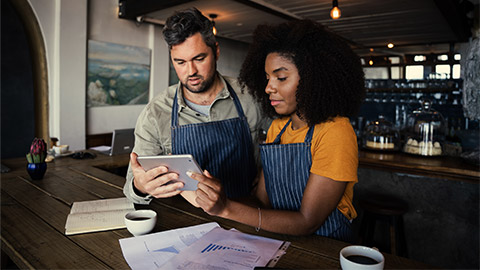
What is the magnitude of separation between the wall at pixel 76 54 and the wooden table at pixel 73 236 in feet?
10.2

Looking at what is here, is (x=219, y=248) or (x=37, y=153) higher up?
(x=37, y=153)

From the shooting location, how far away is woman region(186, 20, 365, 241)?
4.55ft

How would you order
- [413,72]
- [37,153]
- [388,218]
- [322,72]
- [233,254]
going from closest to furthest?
[233,254], [322,72], [37,153], [388,218], [413,72]

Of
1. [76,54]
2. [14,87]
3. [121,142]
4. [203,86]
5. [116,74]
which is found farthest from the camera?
[116,74]

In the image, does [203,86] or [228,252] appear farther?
[203,86]

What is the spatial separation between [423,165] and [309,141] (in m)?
1.66

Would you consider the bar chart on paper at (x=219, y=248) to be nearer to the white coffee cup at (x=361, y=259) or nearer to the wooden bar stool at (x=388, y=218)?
the white coffee cup at (x=361, y=259)

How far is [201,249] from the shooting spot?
124cm

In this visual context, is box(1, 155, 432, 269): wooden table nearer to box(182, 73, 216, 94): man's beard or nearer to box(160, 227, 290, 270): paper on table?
box(160, 227, 290, 270): paper on table

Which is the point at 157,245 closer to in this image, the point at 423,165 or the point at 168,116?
the point at 168,116

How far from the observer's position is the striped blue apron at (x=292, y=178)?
60.2 inches

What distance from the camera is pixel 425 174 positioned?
2730 millimetres

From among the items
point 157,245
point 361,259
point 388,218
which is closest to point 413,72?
point 388,218

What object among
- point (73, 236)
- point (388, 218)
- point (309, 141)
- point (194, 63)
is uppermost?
point (194, 63)
